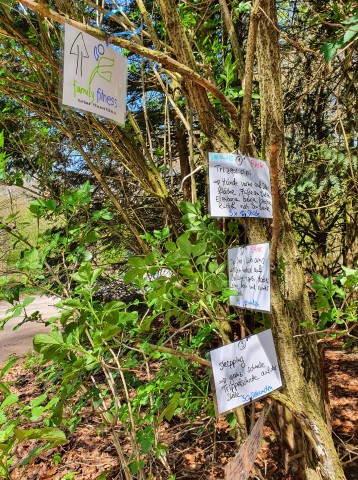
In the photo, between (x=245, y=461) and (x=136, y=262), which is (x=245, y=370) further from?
(x=136, y=262)

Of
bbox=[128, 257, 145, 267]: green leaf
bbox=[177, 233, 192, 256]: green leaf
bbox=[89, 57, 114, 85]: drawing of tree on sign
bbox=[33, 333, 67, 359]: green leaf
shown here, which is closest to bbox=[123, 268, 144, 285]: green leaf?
bbox=[128, 257, 145, 267]: green leaf

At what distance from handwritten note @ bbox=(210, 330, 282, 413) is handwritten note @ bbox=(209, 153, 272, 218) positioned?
0.37m

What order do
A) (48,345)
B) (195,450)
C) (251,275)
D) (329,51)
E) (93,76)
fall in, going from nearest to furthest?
(48,345) < (93,76) < (251,275) < (329,51) < (195,450)

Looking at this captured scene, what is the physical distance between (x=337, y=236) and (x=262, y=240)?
3970mm

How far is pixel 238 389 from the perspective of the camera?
1.13 metres

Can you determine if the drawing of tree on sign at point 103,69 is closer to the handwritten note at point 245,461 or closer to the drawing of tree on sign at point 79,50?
the drawing of tree on sign at point 79,50

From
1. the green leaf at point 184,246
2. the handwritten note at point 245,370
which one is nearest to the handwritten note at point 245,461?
the handwritten note at point 245,370

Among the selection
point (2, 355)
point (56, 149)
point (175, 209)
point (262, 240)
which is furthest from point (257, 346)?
point (2, 355)

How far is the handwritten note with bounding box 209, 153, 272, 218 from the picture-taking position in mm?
1117

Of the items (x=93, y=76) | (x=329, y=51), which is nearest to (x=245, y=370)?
(x=93, y=76)

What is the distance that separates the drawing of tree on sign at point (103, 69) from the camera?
1088 mm

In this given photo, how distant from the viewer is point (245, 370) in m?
1.16

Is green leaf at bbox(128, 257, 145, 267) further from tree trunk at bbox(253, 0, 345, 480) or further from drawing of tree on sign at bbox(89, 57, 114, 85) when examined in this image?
drawing of tree on sign at bbox(89, 57, 114, 85)

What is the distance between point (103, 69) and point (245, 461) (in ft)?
3.71
